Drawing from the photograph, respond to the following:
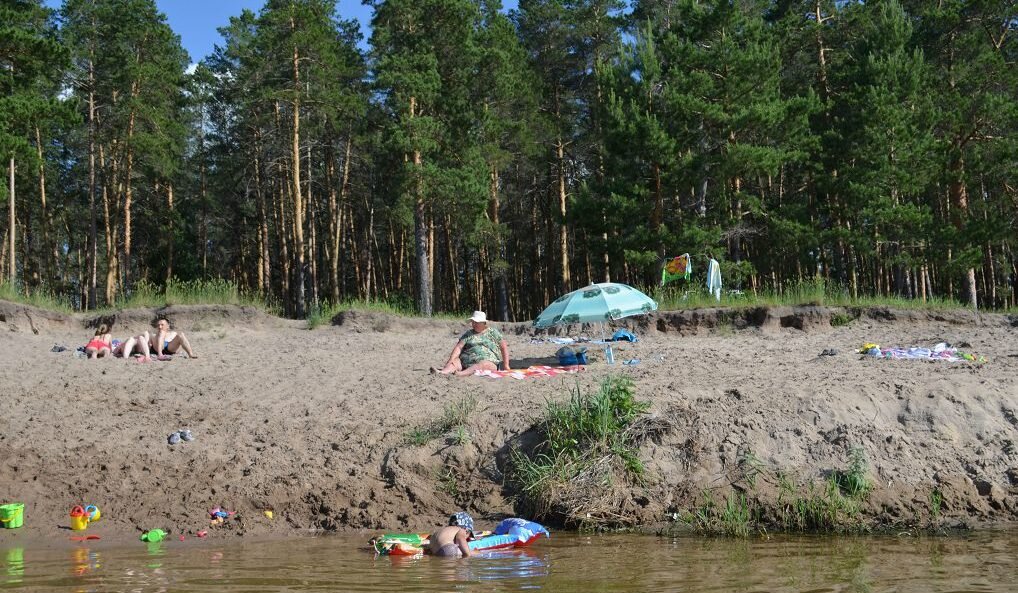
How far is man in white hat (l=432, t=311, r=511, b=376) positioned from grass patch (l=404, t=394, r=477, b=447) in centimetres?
194

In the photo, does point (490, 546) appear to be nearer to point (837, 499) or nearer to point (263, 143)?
point (837, 499)

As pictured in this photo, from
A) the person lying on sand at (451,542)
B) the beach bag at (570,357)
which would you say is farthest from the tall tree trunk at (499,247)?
the person lying on sand at (451,542)

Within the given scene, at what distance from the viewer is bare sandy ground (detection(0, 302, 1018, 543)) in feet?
27.7

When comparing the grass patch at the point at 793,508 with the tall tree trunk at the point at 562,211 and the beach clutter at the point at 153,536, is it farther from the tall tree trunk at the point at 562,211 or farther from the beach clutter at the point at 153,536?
the tall tree trunk at the point at 562,211

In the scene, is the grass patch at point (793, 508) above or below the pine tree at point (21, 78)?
below

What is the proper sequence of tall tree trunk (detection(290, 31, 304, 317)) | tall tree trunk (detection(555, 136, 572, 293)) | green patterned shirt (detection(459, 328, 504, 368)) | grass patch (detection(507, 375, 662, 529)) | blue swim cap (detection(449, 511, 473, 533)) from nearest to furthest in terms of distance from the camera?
blue swim cap (detection(449, 511, 473, 533))
grass patch (detection(507, 375, 662, 529))
green patterned shirt (detection(459, 328, 504, 368))
tall tree trunk (detection(290, 31, 304, 317))
tall tree trunk (detection(555, 136, 572, 293))

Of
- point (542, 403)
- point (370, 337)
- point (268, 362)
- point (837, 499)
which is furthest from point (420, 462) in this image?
point (370, 337)

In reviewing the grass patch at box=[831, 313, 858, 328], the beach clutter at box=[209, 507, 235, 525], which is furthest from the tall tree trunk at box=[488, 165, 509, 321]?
the beach clutter at box=[209, 507, 235, 525]

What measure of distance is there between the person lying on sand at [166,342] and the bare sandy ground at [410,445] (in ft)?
3.75

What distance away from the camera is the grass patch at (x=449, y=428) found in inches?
372

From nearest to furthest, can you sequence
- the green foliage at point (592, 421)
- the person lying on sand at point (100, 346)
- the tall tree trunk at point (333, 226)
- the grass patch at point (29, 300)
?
the green foliage at point (592, 421)
the person lying on sand at point (100, 346)
the grass patch at point (29, 300)
the tall tree trunk at point (333, 226)

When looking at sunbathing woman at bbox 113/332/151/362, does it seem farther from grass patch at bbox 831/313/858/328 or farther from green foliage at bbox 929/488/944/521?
grass patch at bbox 831/313/858/328

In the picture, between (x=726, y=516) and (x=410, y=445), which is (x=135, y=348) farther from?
(x=726, y=516)

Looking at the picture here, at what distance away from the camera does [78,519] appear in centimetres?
819
